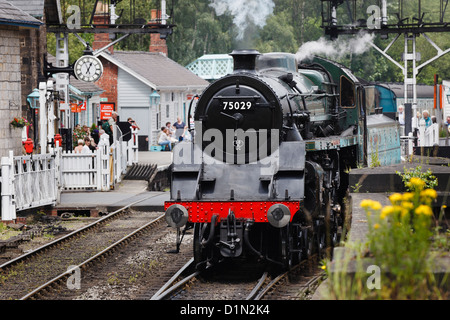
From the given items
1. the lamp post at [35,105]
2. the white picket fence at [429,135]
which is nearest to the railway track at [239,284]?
the lamp post at [35,105]

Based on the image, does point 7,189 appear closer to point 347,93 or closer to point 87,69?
point 347,93

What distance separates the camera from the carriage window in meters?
15.4

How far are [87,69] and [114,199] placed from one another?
5.38 metres

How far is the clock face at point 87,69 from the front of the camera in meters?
25.0

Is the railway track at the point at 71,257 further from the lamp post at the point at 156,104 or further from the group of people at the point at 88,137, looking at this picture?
the lamp post at the point at 156,104

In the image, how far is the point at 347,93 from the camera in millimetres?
15492

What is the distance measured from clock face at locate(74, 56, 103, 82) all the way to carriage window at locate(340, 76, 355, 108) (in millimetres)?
11284

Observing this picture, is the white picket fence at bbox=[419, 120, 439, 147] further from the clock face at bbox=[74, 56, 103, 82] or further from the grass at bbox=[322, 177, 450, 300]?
the grass at bbox=[322, 177, 450, 300]

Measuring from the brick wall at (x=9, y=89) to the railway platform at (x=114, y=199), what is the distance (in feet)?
6.34

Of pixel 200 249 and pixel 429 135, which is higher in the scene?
pixel 429 135

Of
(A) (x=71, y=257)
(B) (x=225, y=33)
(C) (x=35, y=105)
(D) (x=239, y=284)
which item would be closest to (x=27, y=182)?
(A) (x=71, y=257)

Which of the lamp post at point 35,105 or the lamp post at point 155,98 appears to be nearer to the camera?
the lamp post at point 35,105
